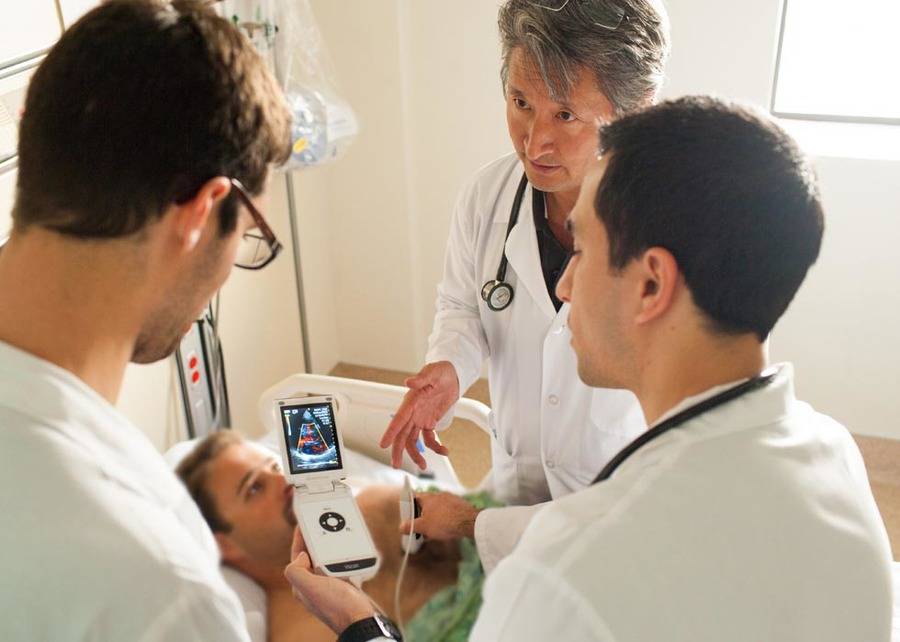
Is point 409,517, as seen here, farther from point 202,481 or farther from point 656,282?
point 656,282

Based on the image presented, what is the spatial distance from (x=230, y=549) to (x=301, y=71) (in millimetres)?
1589

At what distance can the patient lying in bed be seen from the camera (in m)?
1.61

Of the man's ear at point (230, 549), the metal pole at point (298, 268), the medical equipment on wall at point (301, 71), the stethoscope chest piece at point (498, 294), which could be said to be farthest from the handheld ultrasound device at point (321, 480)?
the metal pole at point (298, 268)

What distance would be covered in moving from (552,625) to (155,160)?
1.89 feet

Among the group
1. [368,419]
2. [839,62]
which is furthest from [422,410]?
[839,62]

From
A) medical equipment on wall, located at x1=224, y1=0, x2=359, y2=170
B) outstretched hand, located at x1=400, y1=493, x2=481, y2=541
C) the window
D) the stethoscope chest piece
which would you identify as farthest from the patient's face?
the window

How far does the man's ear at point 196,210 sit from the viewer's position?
2.88ft

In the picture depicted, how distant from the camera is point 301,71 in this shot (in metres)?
2.75

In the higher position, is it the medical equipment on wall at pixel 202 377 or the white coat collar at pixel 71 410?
the white coat collar at pixel 71 410

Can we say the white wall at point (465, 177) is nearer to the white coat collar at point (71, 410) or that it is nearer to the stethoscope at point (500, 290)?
the stethoscope at point (500, 290)

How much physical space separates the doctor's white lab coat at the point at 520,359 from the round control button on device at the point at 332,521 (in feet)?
1.24

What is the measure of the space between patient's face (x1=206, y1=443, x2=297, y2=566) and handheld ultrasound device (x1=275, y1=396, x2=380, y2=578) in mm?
59

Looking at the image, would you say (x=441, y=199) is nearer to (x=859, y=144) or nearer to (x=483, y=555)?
(x=859, y=144)

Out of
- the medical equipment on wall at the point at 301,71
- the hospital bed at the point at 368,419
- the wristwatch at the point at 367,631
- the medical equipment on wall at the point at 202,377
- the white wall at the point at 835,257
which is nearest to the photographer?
the wristwatch at the point at 367,631
